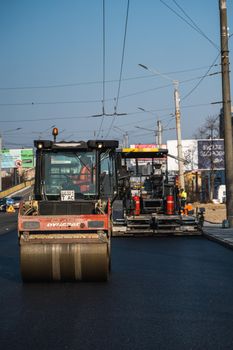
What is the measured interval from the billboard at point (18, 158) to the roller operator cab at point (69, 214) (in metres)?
82.8

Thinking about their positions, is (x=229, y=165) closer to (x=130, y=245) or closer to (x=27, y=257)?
(x=130, y=245)

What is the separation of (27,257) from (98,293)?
141 cm

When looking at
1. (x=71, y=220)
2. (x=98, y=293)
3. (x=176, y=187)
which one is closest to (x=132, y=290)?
(x=98, y=293)

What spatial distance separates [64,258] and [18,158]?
281 feet

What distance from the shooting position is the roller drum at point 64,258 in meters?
9.89

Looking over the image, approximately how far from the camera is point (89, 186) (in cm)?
1137

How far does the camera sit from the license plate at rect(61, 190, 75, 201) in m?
11.1

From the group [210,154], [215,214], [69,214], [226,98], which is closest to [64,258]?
[69,214]

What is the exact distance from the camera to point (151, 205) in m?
22.1

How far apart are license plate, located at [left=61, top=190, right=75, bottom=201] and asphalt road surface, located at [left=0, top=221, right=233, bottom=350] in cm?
162

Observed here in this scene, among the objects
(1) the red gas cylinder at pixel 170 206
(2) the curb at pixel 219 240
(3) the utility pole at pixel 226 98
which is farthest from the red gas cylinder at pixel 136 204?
(3) the utility pole at pixel 226 98

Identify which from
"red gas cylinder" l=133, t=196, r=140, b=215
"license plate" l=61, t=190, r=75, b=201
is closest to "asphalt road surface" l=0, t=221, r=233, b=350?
"license plate" l=61, t=190, r=75, b=201

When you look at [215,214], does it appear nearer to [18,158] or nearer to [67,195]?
[67,195]

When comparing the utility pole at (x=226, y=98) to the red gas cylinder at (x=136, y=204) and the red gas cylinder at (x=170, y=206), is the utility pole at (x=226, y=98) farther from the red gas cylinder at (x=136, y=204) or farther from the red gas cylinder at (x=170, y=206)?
the red gas cylinder at (x=136, y=204)
